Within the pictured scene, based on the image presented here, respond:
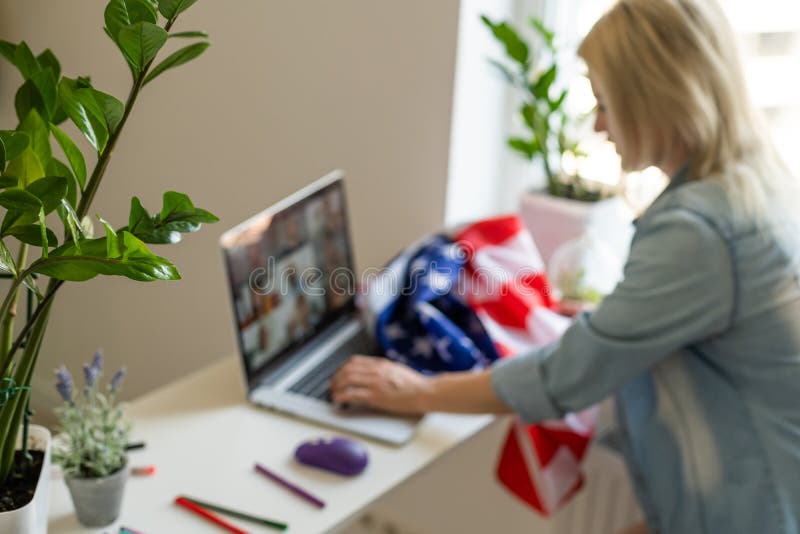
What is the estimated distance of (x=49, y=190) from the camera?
0.78 m

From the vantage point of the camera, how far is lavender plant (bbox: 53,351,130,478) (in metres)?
1.05

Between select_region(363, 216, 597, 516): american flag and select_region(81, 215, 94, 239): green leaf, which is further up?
select_region(81, 215, 94, 239): green leaf

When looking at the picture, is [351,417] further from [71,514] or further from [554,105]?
[554,105]

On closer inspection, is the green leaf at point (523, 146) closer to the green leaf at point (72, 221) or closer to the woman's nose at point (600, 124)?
the woman's nose at point (600, 124)

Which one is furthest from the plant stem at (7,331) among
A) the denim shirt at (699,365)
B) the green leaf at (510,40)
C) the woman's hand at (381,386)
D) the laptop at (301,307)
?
the green leaf at (510,40)

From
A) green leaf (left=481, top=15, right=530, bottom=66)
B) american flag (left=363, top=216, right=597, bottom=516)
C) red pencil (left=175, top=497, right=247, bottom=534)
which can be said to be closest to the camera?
red pencil (left=175, top=497, right=247, bottom=534)

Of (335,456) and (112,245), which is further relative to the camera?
(335,456)

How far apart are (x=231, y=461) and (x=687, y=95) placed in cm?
72

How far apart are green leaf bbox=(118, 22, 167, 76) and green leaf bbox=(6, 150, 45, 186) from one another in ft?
0.44

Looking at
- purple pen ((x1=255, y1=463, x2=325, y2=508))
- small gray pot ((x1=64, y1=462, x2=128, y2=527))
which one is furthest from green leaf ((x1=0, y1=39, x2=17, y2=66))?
purple pen ((x1=255, y1=463, x2=325, y2=508))

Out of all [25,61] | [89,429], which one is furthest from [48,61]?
[89,429]

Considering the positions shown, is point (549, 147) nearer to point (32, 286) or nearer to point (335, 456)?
point (335, 456)

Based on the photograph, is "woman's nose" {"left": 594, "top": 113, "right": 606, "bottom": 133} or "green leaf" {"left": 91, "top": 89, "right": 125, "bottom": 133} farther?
"woman's nose" {"left": 594, "top": 113, "right": 606, "bottom": 133}

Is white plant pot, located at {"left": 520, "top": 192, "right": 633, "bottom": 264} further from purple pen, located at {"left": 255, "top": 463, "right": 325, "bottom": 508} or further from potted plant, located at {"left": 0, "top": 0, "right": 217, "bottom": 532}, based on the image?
potted plant, located at {"left": 0, "top": 0, "right": 217, "bottom": 532}
